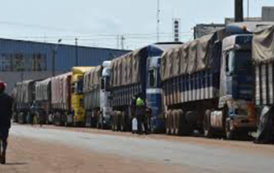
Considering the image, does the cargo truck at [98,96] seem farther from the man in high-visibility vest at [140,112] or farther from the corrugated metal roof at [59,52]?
the corrugated metal roof at [59,52]

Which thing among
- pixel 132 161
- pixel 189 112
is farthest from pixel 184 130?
pixel 132 161

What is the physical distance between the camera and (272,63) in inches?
973

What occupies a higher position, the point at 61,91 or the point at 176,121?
the point at 61,91

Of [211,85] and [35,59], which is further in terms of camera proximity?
[35,59]

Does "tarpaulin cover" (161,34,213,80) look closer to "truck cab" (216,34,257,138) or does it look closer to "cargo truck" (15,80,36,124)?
"truck cab" (216,34,257,138)

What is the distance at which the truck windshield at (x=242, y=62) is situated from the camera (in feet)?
90.2

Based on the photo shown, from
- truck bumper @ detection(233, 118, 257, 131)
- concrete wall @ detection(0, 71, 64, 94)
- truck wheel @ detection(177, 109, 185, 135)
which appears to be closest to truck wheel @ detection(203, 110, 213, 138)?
truck wheel @ detection(177, 109, 185, 135)

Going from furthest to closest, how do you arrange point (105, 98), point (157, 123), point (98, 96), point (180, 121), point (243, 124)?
point (98, 96) < point (105, 98) < point (157, 123) < point (180, 121) < point (243, 124)

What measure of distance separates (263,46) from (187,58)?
25.5 feet

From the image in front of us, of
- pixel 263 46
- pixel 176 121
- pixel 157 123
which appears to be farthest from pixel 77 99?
pixel 263 46

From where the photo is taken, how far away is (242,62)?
90.5 feet

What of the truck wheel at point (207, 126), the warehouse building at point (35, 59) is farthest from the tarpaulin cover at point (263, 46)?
the warehouse building at point (35, 59)

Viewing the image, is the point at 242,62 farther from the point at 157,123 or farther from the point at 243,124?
the point at 157,123

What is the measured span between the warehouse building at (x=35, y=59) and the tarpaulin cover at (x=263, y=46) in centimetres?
8307
